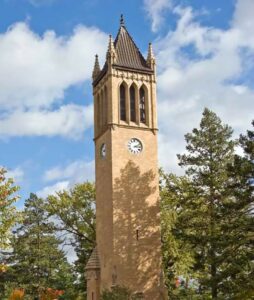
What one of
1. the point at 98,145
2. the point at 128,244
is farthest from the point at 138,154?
the point at 128,244

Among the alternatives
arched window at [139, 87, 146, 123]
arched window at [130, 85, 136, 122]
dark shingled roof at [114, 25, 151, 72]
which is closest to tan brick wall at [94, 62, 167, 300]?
arched window at [139, 87, 146, 123]

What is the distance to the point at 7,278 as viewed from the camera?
5272 cm

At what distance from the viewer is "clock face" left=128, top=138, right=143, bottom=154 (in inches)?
1529

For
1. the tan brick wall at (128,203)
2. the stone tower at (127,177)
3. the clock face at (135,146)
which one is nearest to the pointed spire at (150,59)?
the stone tower at (127,177)

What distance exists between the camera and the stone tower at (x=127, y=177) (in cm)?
3628

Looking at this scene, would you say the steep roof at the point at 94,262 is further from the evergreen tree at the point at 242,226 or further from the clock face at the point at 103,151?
the evergreen tree at the point at 242,226

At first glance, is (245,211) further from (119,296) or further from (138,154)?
(138,154)

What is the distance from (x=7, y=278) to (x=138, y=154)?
22246 mm

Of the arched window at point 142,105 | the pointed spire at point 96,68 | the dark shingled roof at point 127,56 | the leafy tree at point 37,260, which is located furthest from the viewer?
the leafy tree at point 37,260

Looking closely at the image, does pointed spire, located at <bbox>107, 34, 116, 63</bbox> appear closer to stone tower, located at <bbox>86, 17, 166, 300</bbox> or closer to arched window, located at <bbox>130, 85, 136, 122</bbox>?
stone tower, located at <bbox>86, 17, 166, 300</bbox>

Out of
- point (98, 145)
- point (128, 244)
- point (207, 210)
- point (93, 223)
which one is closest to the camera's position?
point (207, 210)

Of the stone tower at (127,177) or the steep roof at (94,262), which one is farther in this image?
the steep roof at (94,262)

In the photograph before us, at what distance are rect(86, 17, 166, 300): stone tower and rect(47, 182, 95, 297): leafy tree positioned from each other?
242 inches

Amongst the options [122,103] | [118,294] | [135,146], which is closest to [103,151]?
[135,146]
